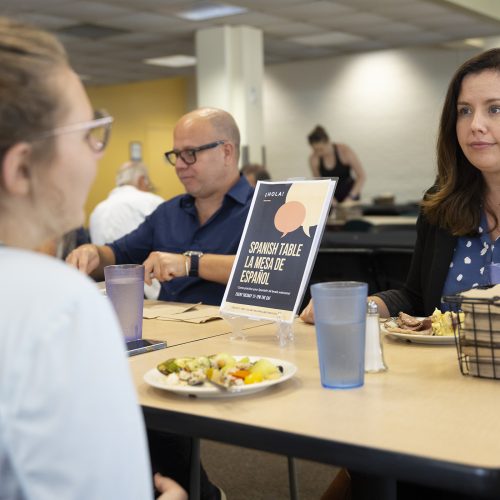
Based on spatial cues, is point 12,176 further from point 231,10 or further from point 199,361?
point 231,10

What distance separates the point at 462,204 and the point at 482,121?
0.23m

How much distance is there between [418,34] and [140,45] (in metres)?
3.49

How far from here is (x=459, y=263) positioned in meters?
2.22

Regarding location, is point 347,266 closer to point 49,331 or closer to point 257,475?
point 257,475

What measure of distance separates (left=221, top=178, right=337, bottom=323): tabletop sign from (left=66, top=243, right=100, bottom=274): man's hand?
35.2 inches

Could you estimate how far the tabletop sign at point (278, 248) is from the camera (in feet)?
5.86

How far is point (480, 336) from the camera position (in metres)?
1.43

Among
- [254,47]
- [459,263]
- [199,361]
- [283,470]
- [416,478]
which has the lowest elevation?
[283,470]

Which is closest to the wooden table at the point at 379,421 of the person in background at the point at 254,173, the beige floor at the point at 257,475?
the beige floor at the point at 257,475

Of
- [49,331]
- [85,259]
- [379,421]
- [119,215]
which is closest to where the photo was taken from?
[49,331]

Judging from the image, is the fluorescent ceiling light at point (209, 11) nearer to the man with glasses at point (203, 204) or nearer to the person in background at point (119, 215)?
the person in background at point (119, 215)

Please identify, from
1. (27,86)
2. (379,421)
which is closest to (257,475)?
(379,421)

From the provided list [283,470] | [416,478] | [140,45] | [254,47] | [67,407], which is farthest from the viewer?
[140,45]

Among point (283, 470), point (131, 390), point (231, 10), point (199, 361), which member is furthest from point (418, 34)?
point (131, 390)
